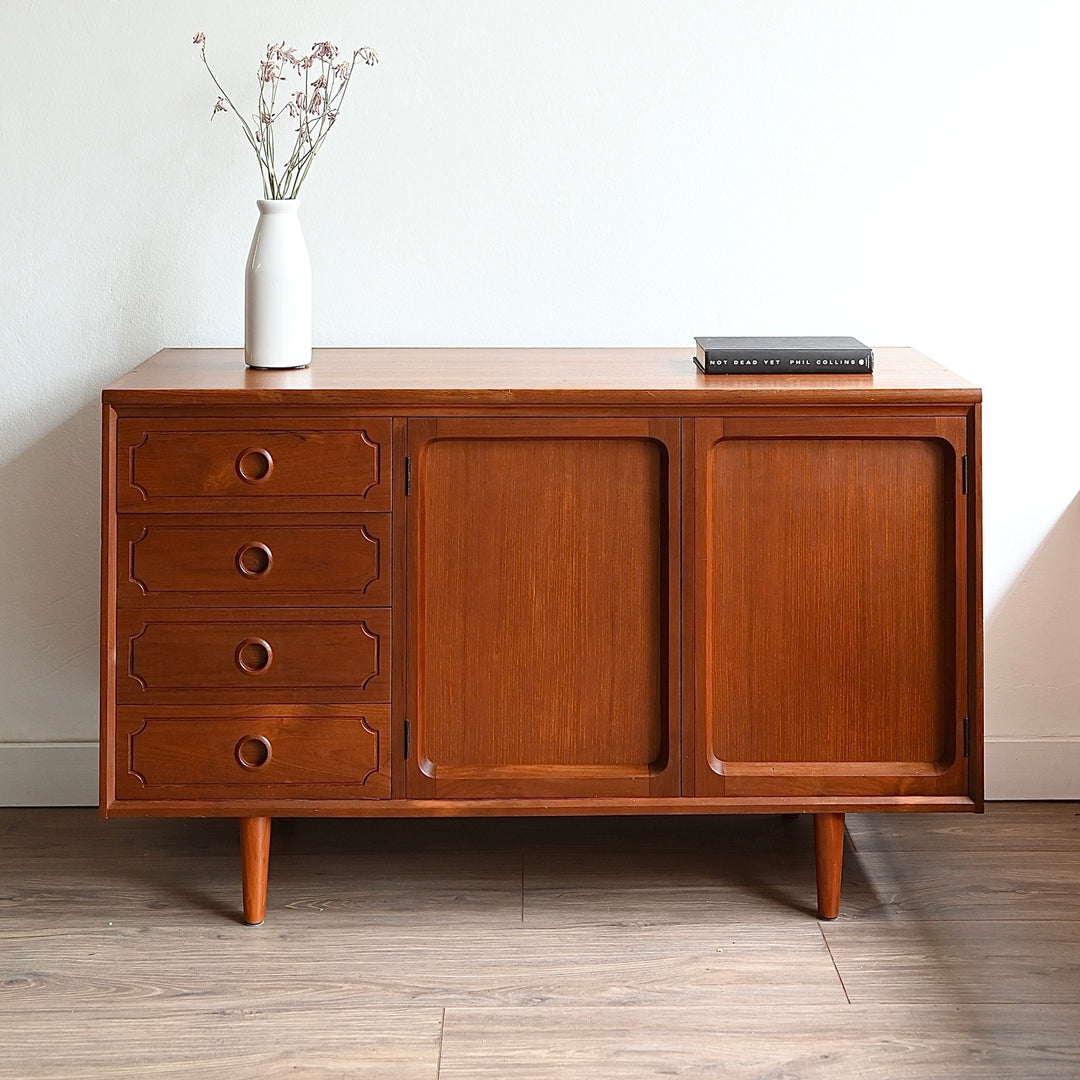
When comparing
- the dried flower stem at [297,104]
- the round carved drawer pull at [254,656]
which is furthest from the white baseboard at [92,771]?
the dried flower stem at [297,104]

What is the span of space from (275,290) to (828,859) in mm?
1147

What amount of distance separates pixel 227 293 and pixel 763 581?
41.1 inches

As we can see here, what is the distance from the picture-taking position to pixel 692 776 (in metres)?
1.84

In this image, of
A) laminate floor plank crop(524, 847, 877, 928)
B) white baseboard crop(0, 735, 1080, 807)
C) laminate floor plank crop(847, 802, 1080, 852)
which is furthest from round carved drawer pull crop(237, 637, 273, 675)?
laminate floor plank crop(847, 802, 1080, 852)

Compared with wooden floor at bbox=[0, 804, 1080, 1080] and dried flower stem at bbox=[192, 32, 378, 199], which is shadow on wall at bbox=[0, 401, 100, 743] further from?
dried flower stem at bbox=[192, 32, 378, 199]

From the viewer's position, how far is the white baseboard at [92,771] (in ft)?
7.63

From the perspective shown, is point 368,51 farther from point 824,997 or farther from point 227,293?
point 824,997

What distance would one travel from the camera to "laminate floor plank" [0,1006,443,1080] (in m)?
1.55

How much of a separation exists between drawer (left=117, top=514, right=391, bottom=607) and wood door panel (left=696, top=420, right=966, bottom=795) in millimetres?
467

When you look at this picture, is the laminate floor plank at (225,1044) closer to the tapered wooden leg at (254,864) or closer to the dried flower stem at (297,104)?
the tapered wooden leg at (254,864)

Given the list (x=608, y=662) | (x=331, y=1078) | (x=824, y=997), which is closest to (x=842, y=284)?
(x=608, y=662)

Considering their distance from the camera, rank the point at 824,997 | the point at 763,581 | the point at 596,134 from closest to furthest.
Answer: the point at 824,997 → the point at 763,581 → the point at 596,134

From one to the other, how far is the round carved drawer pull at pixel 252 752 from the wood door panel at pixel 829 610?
0.60 m

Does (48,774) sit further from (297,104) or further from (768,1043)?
(768,1043)
